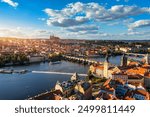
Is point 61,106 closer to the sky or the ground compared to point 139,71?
closer to the sky

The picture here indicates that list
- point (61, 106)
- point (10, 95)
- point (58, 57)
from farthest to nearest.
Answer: point (58, 57)
point (10, 95)
point (61, 106)

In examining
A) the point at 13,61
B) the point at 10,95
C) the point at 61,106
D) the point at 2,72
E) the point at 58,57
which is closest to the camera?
the point at 61,106

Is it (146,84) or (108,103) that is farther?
(146,84)

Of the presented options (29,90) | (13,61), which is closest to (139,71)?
(29,90)

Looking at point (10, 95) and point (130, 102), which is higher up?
point (130, 102)

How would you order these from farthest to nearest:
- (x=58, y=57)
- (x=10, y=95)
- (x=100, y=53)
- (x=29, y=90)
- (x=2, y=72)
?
(x=100, y=53) < (x=58, y=57) < (x=2, y=72) < (x=29, y=90) < (x=10, y=95)

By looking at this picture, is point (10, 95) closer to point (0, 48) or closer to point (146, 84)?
point (146, 84)

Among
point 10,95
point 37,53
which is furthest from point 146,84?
point 37,53

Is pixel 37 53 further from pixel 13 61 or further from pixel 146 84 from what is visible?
pixel 146 84

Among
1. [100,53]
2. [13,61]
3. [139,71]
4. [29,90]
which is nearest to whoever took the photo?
[29,90]
